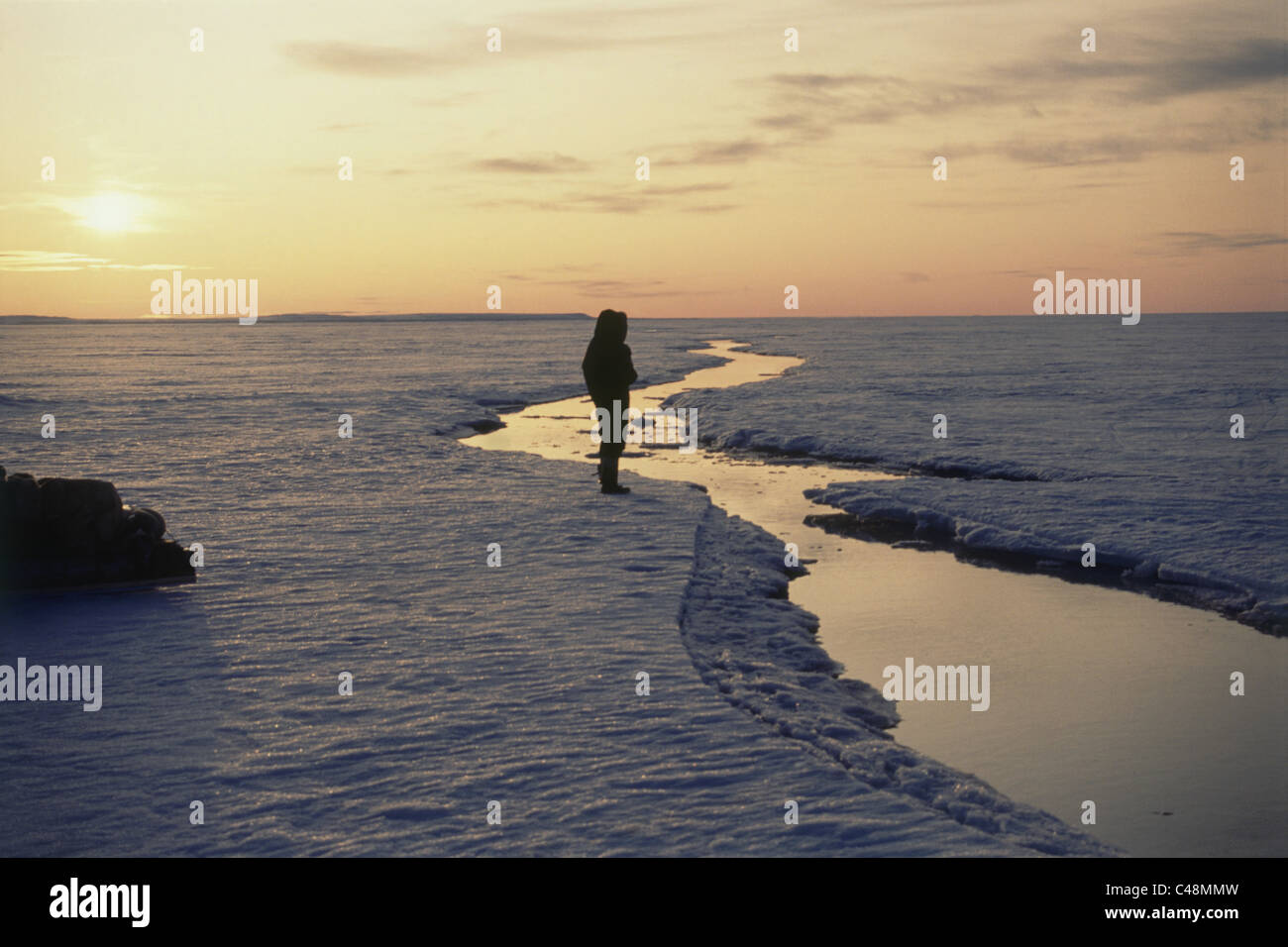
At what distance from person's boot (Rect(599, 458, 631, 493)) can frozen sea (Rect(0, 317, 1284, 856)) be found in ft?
1.58

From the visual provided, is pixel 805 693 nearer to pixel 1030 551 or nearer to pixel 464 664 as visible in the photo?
pixel 464 664

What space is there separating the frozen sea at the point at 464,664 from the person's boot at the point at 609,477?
48cm

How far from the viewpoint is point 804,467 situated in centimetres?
1731

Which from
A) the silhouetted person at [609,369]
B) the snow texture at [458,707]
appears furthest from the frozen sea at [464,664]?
the silhouetted person at [609,369]

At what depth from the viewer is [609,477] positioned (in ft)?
44.8

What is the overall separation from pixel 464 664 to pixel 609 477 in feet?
23.0

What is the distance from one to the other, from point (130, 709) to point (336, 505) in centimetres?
674

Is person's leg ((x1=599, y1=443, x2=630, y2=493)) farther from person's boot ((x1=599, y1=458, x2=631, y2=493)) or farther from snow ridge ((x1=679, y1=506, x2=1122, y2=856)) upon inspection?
snow ridge ((x1=679, y1=506, x2=1122, y2=856))

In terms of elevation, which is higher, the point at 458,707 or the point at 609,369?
the point at 609,369

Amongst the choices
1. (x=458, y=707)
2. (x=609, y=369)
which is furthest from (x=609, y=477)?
(x=458, y=707)

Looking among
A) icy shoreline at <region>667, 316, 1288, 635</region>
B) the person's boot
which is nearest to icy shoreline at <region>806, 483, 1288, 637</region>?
icy shoreline at <region>667, 316, 1288, 635</region>

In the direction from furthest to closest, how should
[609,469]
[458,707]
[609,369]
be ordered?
1. [609,469]
2. [609,369]
3. [458,707]
